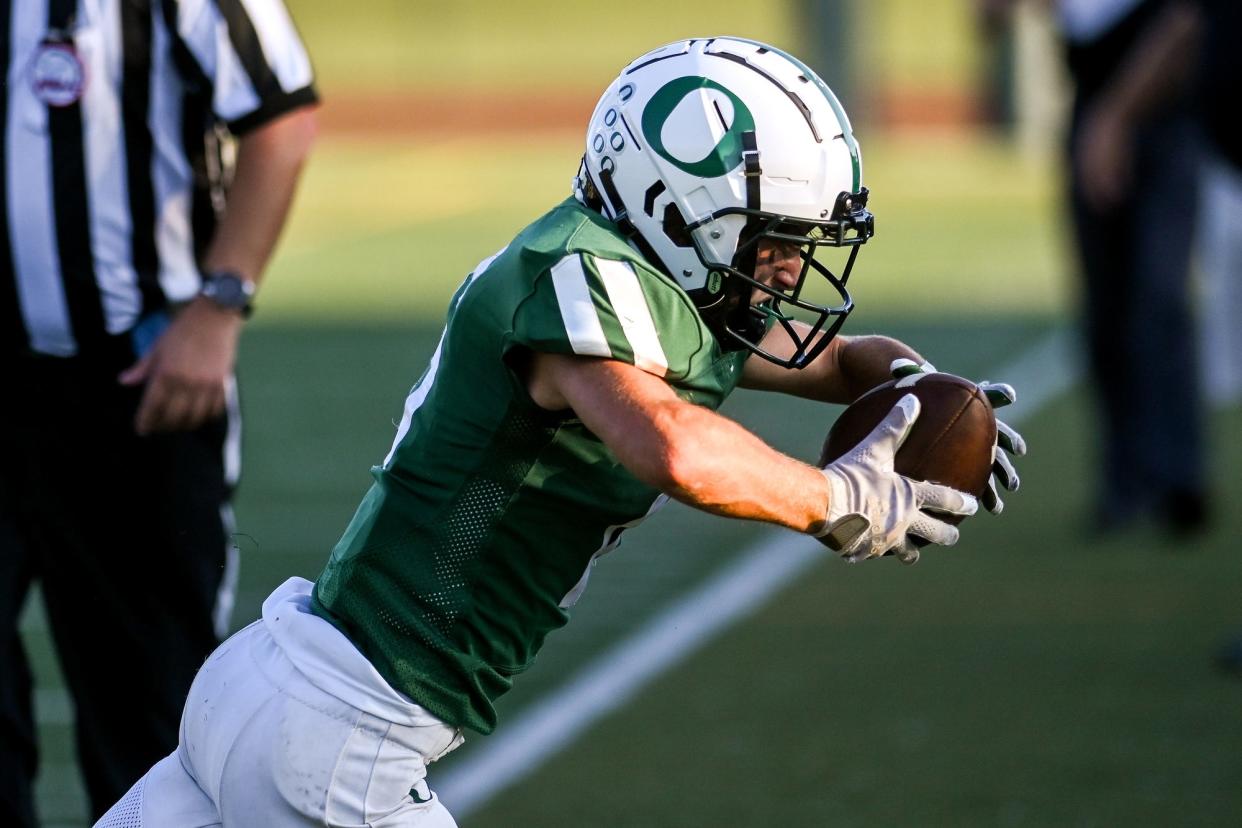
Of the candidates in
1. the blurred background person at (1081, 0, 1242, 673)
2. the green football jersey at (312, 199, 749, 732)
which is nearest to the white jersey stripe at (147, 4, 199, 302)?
the green football jersey at (312, 199, 749, 732)

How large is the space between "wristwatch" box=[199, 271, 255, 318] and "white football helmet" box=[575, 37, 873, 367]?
94 centimetres

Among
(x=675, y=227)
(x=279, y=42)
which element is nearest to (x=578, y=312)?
(x=675, y=227)

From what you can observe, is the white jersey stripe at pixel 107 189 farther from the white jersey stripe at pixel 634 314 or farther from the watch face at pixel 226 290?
the white jersey stripe at pixel 634 314

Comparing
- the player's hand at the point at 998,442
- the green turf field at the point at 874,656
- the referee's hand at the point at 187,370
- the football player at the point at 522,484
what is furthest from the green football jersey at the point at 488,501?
the green turf field at the point at 874,656

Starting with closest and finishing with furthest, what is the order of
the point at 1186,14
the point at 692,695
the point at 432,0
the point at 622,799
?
the point at 622,799, the point at 692,695, the point at 1186,14, the point at 432,0

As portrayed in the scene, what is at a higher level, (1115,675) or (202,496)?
(202,496)

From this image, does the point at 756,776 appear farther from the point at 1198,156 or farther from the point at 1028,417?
the point at 1028,417

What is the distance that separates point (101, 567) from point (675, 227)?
1.29m

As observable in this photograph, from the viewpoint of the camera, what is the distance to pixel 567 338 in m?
2.34

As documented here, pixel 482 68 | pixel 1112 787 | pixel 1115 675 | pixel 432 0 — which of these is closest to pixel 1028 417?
pixel 1115 675

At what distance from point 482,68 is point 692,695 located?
26.4 meters

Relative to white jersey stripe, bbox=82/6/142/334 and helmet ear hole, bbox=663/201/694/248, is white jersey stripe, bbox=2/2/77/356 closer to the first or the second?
white jersey stripe, bbox=82/6/142/334

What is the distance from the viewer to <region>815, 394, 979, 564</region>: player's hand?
8.02ft

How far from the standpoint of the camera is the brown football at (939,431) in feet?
8.51
